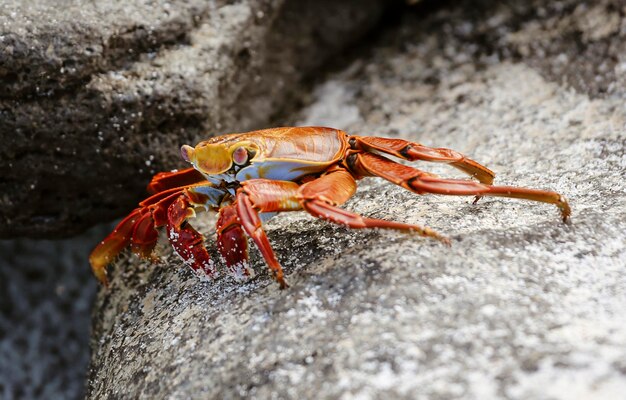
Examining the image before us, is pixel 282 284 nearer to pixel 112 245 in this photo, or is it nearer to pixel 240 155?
pixel 240 155

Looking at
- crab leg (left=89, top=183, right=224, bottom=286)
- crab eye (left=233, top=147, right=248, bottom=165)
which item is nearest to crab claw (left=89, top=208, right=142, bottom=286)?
crab leg (left=89, top=183, right=224, bottom=286)

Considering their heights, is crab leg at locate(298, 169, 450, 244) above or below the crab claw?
below

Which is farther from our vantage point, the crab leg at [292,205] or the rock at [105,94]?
the rock at [105,94]

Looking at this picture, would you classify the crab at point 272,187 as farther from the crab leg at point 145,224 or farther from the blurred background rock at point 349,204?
the blurred background rock at point 349,204

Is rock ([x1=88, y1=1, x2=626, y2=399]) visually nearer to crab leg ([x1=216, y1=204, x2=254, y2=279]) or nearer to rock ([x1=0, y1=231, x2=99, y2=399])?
crab leg ([x1=216, y1=204, x2=254, y2=279])

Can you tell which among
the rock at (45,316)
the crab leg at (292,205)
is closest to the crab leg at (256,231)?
the crab leg at (292,205)

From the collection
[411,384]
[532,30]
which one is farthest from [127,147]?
[532,30]

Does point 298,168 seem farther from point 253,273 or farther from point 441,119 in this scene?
point 441,119
